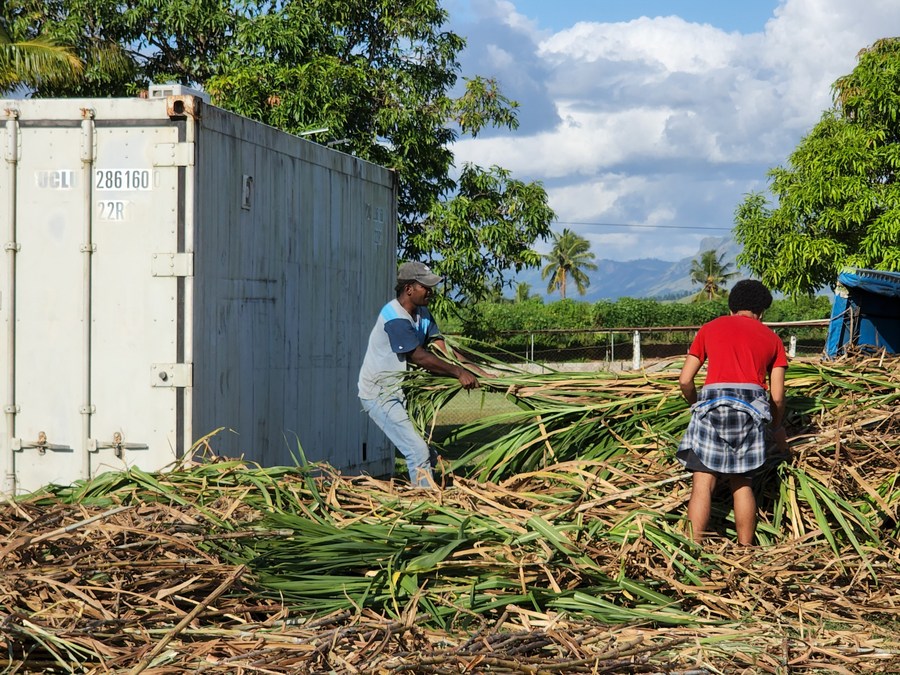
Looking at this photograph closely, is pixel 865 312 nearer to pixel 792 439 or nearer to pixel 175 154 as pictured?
pixel 792 439

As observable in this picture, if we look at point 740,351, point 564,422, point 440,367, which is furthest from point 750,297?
point 440,367

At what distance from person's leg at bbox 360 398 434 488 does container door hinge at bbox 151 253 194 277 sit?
1.45 metres

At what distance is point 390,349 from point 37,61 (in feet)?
35.8

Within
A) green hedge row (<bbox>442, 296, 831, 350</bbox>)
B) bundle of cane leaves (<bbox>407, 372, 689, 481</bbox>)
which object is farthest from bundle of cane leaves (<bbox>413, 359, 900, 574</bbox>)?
green hedge row (<bbox>442, 296, 831, 350</bbox>)

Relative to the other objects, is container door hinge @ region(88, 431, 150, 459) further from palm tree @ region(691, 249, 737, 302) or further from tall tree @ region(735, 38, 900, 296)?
palm tree @ region(691, 249, 737, 302)

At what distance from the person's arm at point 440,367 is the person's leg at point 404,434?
0.99ft

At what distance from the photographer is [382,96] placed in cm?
1448

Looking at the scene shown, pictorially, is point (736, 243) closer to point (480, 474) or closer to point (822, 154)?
point (822, 154)

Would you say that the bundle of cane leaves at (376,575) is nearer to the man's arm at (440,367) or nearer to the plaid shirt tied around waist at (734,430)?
the plaid shirt tied around waist at (734,430)

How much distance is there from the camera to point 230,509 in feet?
17.7

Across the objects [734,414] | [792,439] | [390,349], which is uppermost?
[390,349]

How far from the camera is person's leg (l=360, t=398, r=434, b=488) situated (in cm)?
672

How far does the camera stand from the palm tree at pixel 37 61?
15.4 metres

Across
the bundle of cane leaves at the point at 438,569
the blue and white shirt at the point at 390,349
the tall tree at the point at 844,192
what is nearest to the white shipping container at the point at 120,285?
the blue and white shirt at the point at 390,349
